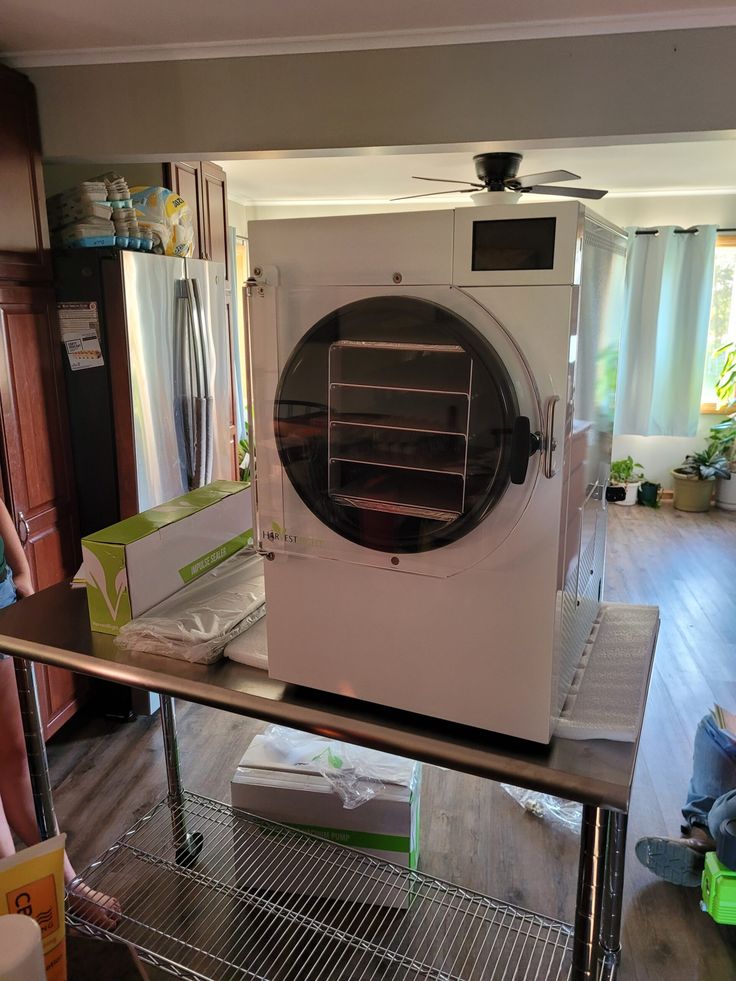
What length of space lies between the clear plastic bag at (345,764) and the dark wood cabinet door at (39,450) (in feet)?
3.27

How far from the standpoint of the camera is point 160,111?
2.61m

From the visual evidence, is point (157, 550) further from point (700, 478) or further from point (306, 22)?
point (700, 478)

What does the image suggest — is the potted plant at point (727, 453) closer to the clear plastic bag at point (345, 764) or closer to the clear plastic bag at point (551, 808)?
the clear plastic bag at point (551, 808)

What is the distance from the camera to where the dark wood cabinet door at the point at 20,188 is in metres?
2.47

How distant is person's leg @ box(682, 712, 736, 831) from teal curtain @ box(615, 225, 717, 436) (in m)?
4.24

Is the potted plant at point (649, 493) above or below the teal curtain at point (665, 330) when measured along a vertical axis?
below

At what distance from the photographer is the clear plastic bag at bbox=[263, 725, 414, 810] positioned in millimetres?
1976

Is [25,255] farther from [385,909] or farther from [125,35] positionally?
[385,909]

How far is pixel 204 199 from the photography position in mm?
3807

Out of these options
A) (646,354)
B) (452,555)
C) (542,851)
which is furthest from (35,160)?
(646,354)

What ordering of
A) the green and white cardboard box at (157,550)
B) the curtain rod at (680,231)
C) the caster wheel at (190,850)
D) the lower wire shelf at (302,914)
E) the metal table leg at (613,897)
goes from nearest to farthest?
the metal table leg at (613,897) → the green and white cardboard box at (157,550) → the lower wire shelf at (302,914) → the caster wheel at (190,850) → the curtain rod at (680,231)

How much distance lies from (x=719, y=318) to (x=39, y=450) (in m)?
5.86

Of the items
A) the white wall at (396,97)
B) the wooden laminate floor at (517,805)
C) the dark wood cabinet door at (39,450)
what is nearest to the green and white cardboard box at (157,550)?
the dark wood cabinet door at (39,450)

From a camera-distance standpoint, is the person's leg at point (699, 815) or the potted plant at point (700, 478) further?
the potted plant at point (700, 478)
